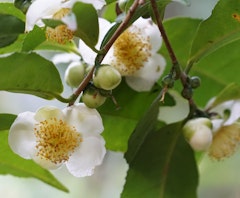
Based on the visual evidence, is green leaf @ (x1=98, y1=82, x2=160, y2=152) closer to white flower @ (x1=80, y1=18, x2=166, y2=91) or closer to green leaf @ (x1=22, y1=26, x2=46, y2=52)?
white flower @ (x1=80, y1=18, x2=166, y2=91)

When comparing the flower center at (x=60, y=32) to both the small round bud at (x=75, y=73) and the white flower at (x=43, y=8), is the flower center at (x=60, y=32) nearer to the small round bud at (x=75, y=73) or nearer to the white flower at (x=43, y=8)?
the white flower at (x=43, y=8)

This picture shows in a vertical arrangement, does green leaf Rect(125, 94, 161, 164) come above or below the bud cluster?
below

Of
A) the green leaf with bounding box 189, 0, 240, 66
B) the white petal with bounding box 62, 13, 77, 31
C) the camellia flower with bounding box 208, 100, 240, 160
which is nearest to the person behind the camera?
the white petal with bounding box 62, 13, 77, 31

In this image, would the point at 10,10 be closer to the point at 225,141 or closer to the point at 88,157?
the point at 88,157

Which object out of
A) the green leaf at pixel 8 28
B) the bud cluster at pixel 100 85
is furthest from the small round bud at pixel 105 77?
the green leaf at pixel 8 28

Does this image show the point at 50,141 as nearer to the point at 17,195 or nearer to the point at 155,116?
the point at 155,116

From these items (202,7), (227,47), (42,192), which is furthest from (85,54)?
(42,192)

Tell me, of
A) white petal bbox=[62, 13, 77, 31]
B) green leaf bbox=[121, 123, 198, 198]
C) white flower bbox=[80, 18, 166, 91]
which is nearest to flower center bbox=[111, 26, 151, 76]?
white flower bbox=[80, 18, 166, 91]

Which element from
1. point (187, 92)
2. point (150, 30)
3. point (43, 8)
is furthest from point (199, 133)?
point (43, 8)
